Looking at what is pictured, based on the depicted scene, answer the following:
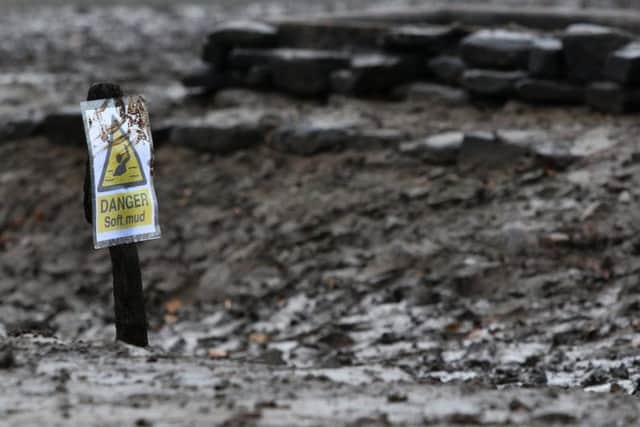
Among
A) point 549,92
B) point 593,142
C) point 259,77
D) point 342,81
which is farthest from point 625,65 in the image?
Result: point 259,77

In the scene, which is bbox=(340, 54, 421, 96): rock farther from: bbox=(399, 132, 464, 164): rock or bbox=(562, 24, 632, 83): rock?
bbox=(562, 24, 632, 83): rock

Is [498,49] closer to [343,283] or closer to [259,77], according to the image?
[259,77]

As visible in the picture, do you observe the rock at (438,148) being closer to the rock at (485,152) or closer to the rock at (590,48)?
the rock at (485,152)

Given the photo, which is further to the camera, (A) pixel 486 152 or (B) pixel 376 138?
(B) pixel 376 138

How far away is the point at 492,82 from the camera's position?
7.64 meters

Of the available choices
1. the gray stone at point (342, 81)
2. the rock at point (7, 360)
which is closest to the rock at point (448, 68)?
the gray stone at point (342, 81)

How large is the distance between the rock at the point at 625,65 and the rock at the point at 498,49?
73cm

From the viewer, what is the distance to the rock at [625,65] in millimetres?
6809

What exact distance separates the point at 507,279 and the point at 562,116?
5.79 ft

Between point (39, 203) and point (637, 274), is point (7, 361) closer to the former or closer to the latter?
point (637, 274)

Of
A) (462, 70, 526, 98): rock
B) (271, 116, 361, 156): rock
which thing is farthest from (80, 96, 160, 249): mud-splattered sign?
(462, 70, 526, 98): rock

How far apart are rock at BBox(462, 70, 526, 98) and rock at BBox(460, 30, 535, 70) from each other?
63mm

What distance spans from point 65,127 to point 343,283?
3.23 metres

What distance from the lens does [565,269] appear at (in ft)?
19.1
